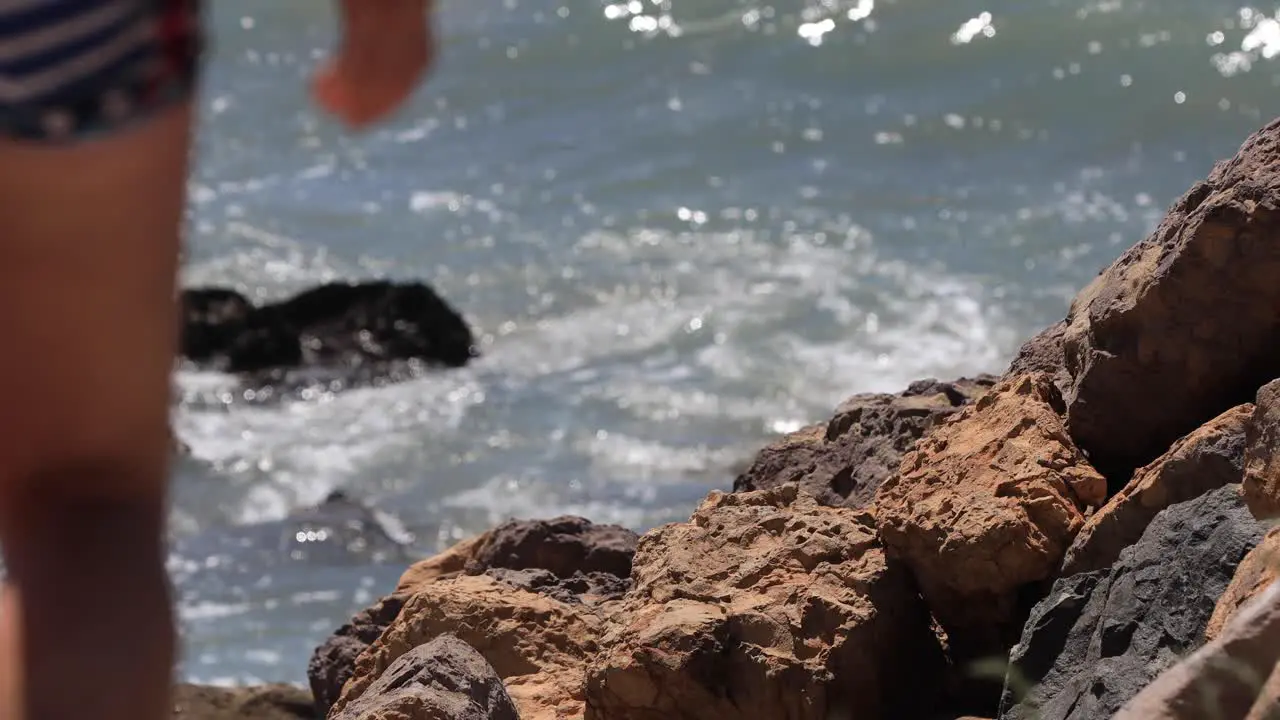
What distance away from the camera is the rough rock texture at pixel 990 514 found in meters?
3.43

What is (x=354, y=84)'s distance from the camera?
150cm

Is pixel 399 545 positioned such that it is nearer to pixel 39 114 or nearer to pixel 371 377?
pixel 371 377

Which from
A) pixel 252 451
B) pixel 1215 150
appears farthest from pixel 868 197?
pixel 252 451

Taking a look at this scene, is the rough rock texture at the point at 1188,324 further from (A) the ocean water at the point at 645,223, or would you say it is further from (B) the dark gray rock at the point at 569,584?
(A) the ocean water at the point at 645,223

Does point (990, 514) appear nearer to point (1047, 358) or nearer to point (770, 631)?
point (770, 631)

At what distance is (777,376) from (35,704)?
8.98 meters

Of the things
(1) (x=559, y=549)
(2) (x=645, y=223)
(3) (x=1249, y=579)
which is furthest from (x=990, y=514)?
(2) (x=645, y=223)

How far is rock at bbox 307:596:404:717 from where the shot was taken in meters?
4.64

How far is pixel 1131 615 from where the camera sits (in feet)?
9.83

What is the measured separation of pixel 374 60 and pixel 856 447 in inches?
120

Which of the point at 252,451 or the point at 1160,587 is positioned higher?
the point at 1160,587

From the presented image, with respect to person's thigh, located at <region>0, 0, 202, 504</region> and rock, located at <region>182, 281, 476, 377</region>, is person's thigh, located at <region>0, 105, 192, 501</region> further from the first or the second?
rock, located at <region>182, 281, 476, 377</region>

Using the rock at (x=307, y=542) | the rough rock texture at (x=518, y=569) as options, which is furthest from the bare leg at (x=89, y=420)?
the rock at (x=307, y=542)

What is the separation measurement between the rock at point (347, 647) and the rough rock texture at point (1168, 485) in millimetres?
1943
